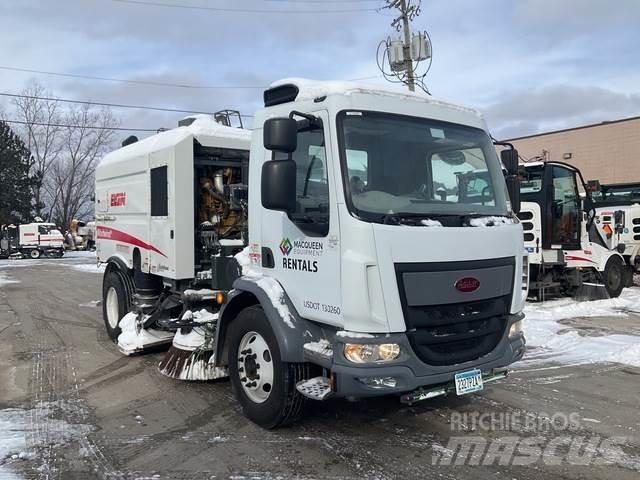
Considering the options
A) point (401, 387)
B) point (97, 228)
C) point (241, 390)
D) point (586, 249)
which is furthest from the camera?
point (586, 249)

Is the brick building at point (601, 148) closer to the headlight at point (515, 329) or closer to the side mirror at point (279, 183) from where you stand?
the headlight at point (515, 329)

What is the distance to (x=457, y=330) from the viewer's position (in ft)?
13.9

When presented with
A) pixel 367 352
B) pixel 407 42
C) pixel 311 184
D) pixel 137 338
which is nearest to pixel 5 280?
pixel 137 338

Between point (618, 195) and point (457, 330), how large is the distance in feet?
50.6

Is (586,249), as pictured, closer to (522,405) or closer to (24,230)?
(522,405)

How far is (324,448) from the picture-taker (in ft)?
14.4

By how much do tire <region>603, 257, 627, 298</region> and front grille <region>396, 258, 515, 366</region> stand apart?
32.3 feet

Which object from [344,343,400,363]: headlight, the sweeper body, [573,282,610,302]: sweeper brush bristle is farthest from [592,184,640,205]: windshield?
[344,343,400,363]: headlight

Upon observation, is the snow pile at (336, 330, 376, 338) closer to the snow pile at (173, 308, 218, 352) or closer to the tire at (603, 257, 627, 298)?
the snow pile at (173, 308, 218, 352)

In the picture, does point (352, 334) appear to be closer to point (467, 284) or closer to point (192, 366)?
point (467, 284)

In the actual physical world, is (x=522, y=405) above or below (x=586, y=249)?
below

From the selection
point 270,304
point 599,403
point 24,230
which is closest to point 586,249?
point 599,403

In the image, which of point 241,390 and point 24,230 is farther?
point 24,230

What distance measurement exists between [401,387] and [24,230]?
4048 centimetres
